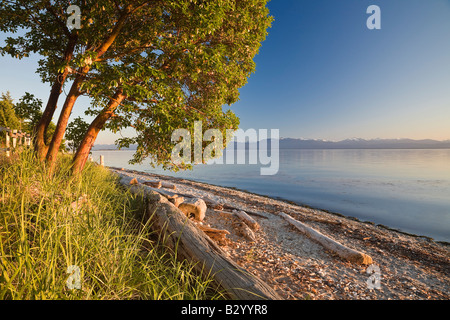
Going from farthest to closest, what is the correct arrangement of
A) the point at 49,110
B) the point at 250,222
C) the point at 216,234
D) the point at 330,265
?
the point at 49,110, the point at 250,222, the point at 216,234, the point at 330,265

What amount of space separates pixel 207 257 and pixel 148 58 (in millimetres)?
7499

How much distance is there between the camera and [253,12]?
9.14 metres

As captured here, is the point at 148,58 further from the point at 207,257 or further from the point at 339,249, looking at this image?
the point at 339,249

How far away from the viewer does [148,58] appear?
7.91 m

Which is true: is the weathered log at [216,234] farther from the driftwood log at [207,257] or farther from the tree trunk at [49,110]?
the tree trunk at [49,110]

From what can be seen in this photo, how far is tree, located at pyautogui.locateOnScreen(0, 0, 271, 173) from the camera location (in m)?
6.46

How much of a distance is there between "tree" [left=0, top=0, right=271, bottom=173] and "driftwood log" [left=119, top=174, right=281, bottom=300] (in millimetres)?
2772

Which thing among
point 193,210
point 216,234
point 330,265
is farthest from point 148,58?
point 330,265

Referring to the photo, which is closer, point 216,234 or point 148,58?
point 216,234

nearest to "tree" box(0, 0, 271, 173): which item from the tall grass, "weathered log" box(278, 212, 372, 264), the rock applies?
the rock

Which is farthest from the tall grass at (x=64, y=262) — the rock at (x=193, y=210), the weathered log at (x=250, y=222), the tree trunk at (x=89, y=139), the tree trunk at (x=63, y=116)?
the tree trunk at (x=63, y=116)

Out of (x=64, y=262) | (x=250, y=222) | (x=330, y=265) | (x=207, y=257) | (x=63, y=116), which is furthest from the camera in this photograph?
(x=63, y=116)
